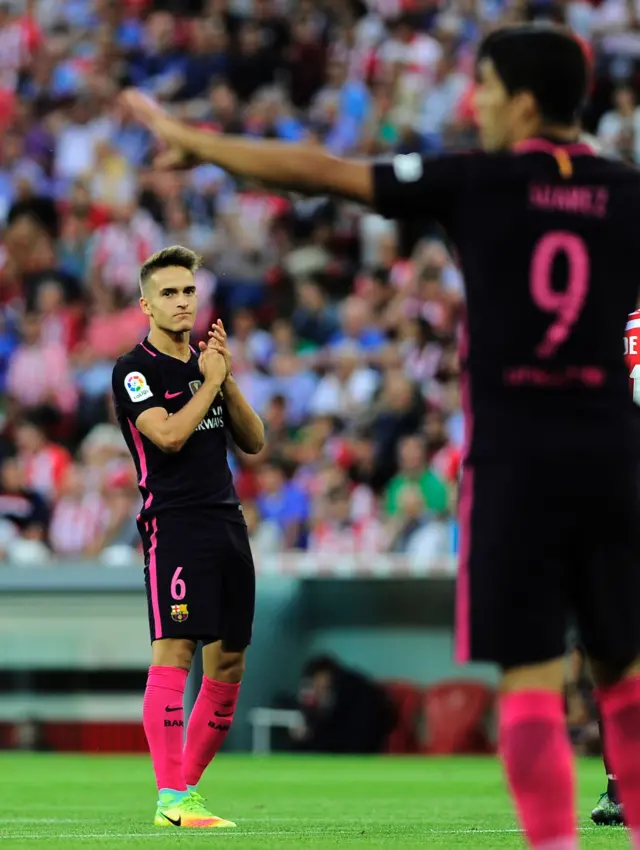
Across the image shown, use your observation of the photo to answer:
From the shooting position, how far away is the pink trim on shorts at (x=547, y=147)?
420 cm

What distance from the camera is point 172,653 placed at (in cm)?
729

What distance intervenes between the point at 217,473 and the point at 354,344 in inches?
384

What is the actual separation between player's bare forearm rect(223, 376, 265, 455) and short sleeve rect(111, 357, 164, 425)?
0.28 meters

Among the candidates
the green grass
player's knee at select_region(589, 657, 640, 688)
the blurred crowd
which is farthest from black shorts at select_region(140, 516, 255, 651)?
the blurred crowd

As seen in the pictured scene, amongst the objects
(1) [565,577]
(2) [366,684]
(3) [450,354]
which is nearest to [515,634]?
(1) [565,577]

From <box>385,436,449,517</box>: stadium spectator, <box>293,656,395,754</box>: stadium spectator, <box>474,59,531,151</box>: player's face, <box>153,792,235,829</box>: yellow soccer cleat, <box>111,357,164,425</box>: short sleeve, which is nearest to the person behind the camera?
<box>474,59,531,151</box>: player's face

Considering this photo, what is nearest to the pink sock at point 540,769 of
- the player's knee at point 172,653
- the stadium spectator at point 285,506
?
the player's knee at point 172,653

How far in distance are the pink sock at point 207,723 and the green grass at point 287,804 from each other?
0.28m

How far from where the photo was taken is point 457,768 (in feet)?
40.7

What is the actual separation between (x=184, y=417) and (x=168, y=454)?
9.9 inches

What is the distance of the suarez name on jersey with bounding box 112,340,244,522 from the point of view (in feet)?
24.2

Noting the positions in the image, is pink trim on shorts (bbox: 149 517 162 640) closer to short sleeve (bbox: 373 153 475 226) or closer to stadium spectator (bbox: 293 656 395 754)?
short sleeve (bbox: 373 153 475 226)

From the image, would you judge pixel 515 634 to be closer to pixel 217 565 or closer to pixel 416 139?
pixel 217 565

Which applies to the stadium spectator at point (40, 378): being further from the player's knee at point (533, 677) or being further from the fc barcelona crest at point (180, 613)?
the player's knee at point (533, 677)
